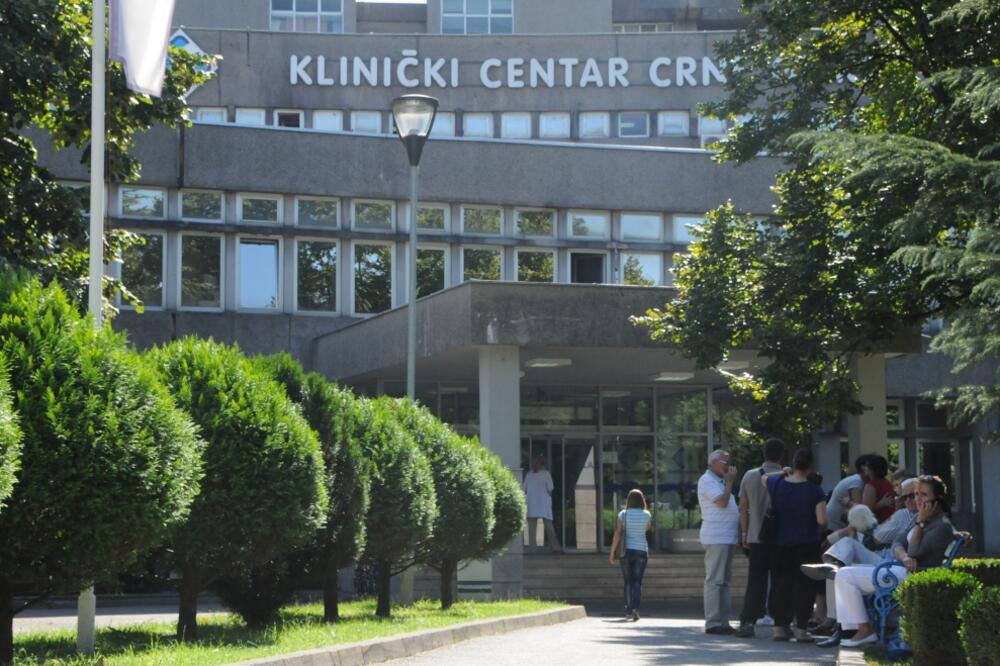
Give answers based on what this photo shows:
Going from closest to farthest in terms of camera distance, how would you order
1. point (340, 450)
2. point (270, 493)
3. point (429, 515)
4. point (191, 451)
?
point (191, 451) < point (270, 493) < point (340, 450) < point (429, 515)

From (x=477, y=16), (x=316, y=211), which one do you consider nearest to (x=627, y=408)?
(x=316, y=211)

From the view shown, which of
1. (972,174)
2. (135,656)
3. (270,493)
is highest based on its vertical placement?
(972,174)

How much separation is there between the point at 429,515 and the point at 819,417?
27.6ft

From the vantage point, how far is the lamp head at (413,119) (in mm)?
20406

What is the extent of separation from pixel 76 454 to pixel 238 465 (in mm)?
2949

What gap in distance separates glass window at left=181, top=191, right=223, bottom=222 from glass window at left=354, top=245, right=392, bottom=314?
3.02m

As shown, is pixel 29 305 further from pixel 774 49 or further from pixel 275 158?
pixel 275 158

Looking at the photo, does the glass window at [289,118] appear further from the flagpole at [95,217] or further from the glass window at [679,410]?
the flagpole at [95,217]

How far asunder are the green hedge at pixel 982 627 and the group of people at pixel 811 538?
3.95m

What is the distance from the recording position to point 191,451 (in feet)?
36.0

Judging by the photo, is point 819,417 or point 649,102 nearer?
point 819,417

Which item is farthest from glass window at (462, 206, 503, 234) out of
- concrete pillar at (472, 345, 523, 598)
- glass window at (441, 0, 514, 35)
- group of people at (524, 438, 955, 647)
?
glass window at (441, 0, 514, 35)

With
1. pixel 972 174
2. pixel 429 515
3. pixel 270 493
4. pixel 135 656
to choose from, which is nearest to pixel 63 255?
pixel 429 515

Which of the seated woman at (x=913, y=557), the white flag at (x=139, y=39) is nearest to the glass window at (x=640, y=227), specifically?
the seated woman at (x=913, y=557)
